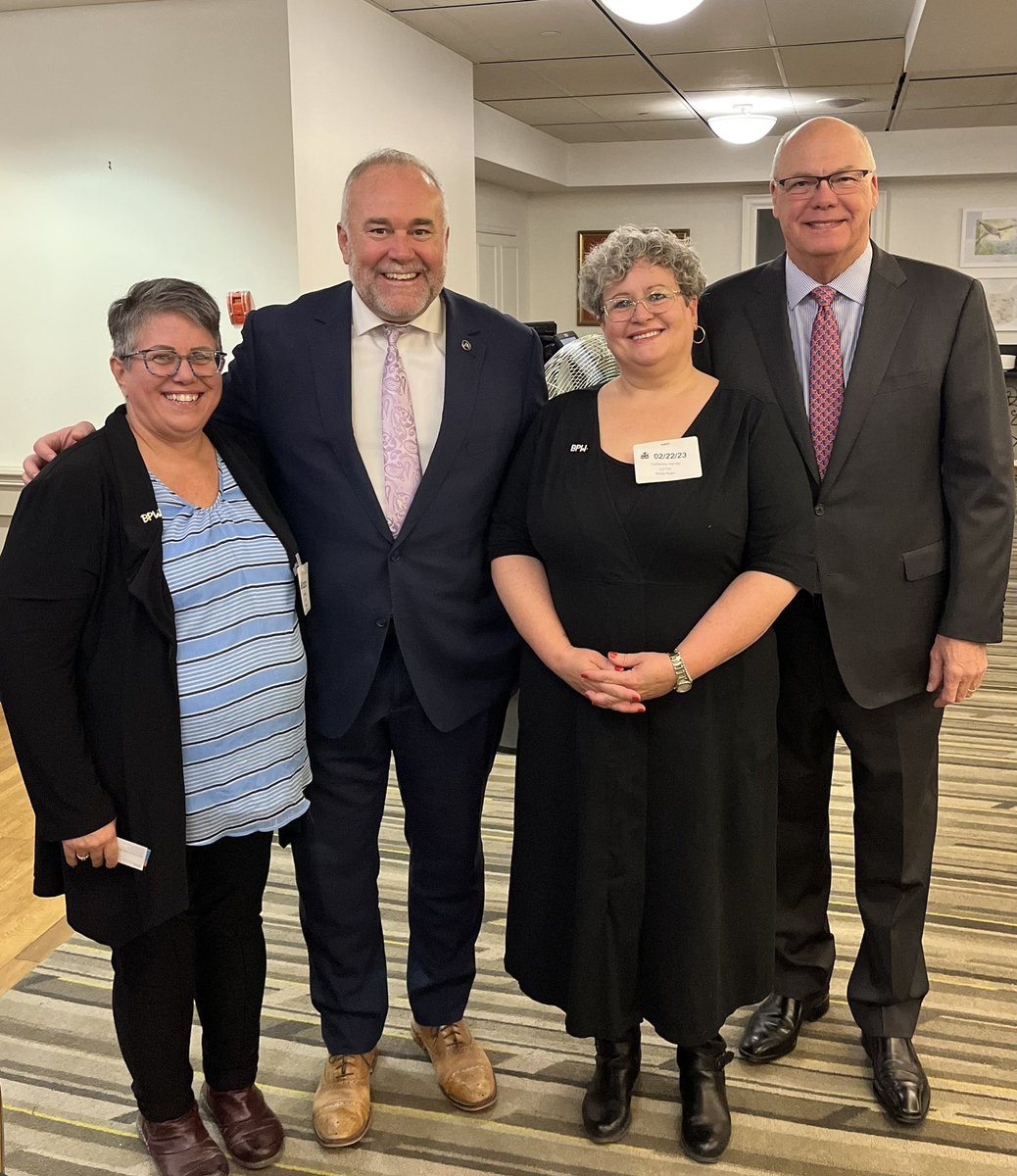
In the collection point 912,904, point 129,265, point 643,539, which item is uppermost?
point 129,265

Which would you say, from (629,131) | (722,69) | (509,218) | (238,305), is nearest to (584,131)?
(629,131)

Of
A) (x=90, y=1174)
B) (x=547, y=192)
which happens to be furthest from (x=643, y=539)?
(x=547, y=192)

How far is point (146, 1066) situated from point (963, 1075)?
64.0 inches

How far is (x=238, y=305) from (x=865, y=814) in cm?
351

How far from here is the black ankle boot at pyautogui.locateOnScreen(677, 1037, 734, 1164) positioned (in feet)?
6.82

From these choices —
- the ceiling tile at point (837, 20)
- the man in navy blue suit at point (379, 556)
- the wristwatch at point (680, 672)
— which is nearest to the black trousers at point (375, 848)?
the man in navy blue suit at point (379, 556)

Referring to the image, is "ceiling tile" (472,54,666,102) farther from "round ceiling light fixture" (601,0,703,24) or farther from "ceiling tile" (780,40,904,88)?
"round ceiling light fixture" (601,0,703,24)

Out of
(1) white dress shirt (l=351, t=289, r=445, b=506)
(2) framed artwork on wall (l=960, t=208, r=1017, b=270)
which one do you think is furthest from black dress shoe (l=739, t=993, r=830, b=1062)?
(2) framed artwork on wall (l=960, t=208, r=1017, b=270)

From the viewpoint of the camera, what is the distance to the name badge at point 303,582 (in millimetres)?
1946

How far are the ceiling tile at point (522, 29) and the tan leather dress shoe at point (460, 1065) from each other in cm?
463

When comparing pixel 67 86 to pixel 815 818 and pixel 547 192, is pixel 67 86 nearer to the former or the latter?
pixel 815 818

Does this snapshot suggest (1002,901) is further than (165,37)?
No

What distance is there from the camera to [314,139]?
15.6 ft

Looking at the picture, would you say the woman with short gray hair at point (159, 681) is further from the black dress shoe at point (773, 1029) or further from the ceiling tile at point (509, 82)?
the ceiling tile at point (509, 82)
